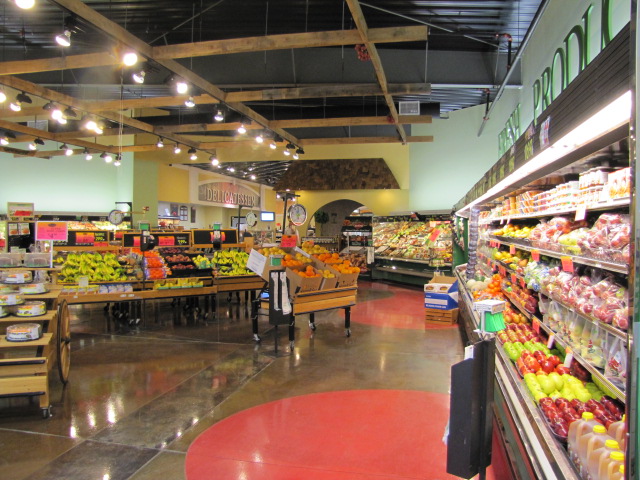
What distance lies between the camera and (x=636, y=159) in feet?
3.21

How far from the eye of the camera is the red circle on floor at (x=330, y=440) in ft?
10.3

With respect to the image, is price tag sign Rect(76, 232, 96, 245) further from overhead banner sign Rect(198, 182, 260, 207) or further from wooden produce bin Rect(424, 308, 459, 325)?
overhead banner sign Rect(198, 182, 260, 207)

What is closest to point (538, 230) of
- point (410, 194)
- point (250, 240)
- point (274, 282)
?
point (274, 282)

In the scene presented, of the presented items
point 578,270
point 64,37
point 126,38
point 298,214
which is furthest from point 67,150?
point 578,270

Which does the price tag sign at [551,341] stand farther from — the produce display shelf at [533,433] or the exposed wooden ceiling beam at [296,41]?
the exposed wooden ceiling beam at [296,41]

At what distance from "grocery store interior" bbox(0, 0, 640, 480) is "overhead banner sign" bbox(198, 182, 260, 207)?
695 cm

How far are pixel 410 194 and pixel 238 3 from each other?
28.3 ft

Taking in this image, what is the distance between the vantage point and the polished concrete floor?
3369mm

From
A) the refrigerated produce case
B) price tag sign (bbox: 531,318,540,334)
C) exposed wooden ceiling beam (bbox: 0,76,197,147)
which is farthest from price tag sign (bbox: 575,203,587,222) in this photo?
exposed wooden ceiling beam (bbox: 0,76,197,147)

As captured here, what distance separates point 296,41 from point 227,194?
1724cm

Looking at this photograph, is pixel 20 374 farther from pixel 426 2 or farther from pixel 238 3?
pixel 426 2

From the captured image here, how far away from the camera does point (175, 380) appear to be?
5.05 meters

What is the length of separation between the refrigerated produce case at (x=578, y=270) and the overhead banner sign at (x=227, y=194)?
18020mm

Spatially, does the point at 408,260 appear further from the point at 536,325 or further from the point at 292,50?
the point at 536,325
